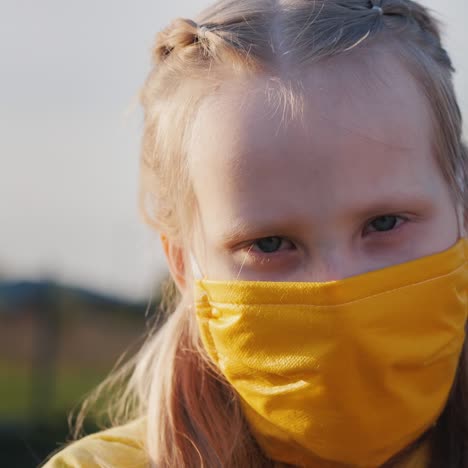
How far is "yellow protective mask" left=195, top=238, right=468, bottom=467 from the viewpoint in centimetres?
245

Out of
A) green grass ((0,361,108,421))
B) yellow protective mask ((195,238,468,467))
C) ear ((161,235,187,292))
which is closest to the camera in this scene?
yellow protective mask ((195,238,468,467))

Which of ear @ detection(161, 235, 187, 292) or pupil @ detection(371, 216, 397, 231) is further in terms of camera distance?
ear @ detection(161, 235, 187, 292)

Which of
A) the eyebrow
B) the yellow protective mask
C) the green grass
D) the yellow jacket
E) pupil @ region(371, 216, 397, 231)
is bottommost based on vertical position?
the green grass

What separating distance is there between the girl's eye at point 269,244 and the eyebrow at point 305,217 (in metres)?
0.03

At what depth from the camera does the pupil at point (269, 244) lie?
2580 mm

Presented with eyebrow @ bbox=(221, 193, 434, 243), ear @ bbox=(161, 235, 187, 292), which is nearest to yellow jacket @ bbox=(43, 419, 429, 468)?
ear @ bbox=(161, 235, 187, 292)

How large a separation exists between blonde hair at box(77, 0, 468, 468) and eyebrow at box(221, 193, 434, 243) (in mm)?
214

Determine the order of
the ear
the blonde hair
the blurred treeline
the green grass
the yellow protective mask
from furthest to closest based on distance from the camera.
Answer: the green grass
the blurred treeline
the ear
the blonde hair
the yellow protective mask

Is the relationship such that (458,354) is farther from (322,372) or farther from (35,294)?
(35,294)

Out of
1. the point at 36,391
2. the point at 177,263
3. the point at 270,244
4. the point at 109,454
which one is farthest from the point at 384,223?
the point at 36,391

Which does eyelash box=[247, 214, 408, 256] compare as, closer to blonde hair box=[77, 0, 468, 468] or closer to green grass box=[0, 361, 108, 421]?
blonde hair box=[77, 0, 468, 468]

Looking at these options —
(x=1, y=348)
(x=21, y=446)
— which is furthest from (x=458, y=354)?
(x=1, y=348)

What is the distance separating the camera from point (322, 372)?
2467 mm

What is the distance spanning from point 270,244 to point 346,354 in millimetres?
378
